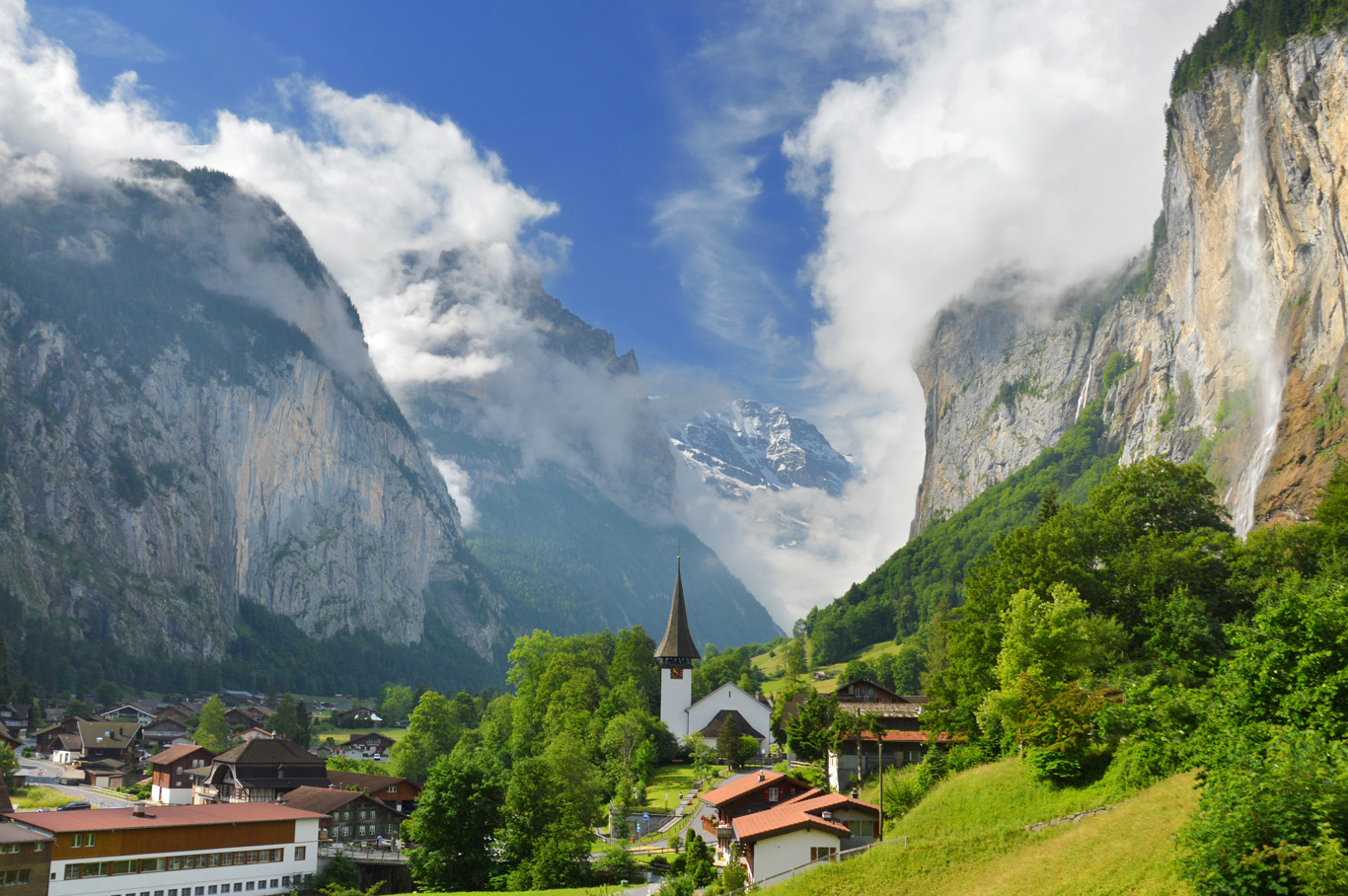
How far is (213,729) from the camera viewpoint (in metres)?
118

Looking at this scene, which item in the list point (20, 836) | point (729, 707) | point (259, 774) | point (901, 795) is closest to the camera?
point (901, 795)

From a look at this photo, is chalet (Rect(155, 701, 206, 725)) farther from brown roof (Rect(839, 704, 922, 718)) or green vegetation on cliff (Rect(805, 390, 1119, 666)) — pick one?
brown roof (Rect(839, 704, 922, 718))

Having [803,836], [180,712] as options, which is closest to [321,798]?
[803,836]

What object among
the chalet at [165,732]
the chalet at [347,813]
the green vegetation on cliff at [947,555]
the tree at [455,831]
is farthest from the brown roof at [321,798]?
the green vegetation on cliff at [947,555]

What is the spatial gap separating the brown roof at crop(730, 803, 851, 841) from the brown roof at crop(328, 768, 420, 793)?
4863 cm

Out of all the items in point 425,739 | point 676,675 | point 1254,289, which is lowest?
point 425,739

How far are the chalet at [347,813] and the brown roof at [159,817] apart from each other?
6.59 metres

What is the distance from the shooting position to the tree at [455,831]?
58312mm

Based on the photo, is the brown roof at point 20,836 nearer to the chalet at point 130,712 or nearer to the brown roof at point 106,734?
the brown roof at point 106,734

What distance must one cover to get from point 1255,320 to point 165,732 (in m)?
138

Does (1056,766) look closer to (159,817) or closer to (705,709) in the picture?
(159,817)

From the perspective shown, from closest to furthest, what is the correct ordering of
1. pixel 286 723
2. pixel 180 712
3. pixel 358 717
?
pixel 286 723
pixel 180 712
pixel 358 717

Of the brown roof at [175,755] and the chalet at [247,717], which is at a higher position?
the chalet at [247,717]

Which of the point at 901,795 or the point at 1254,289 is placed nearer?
the point at 901,795
